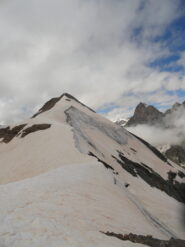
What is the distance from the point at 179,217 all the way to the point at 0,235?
26831 mm

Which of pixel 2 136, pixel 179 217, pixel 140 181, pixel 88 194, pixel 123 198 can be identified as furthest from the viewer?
pixel 2 136

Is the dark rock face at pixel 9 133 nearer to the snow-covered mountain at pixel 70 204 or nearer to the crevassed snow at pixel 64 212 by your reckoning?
the snow-covered mountain at pixel 70 204

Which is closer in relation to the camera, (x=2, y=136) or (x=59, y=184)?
(x=59, y=184)

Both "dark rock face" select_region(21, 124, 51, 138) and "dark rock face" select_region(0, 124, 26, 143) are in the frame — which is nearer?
"dark rock face" select_region(21, 124, 51, 138)


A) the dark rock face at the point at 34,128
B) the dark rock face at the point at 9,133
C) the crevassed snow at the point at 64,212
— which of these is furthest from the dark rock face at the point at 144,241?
the dark rock face at the point at 9,133

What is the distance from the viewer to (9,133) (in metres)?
54.8

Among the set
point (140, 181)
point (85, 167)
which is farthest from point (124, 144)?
point (85, 167)

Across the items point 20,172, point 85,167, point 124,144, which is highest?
point 124,144

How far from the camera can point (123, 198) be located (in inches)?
834

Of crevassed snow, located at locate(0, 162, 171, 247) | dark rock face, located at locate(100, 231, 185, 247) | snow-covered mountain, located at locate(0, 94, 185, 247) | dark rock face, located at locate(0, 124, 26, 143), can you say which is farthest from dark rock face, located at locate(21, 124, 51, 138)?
dark rock face, located at locate(100, 231, 185, 247)

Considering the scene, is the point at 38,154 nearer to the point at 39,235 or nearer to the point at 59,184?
the point at 59,184

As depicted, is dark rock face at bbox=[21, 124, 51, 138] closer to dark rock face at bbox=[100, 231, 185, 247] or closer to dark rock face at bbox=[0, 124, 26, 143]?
dark rock face at bbox=[0, 124, 26, 143]

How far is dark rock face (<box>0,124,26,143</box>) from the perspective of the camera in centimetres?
5224

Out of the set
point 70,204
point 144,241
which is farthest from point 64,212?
point 144,241
